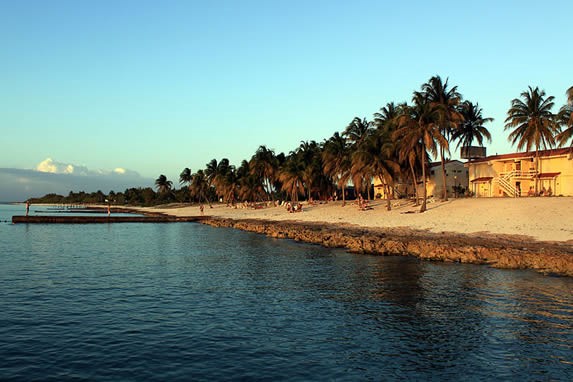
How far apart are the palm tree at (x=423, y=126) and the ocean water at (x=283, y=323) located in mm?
27075

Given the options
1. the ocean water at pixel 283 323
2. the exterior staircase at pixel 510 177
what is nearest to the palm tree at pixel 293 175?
the exterior staircase at pixel 510 177

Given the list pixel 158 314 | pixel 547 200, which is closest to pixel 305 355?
pixel 158 314

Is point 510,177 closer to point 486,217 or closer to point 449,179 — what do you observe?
point 449,179

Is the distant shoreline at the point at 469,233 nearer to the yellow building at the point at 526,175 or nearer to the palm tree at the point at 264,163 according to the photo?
the yellow building at the point at 526,175

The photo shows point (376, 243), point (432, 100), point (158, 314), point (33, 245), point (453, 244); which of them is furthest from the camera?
point (432, 100)

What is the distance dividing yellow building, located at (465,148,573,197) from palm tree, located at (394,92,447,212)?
1509cm

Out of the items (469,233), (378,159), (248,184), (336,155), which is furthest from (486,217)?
(248,184)

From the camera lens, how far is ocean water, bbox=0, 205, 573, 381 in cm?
1163

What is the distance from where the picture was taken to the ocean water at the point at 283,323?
38.2 ft

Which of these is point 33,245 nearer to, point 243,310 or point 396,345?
point 243,310

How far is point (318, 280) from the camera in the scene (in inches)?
963

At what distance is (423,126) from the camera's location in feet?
176

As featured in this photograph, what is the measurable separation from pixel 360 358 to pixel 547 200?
4316 cm

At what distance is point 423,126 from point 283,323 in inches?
1702
